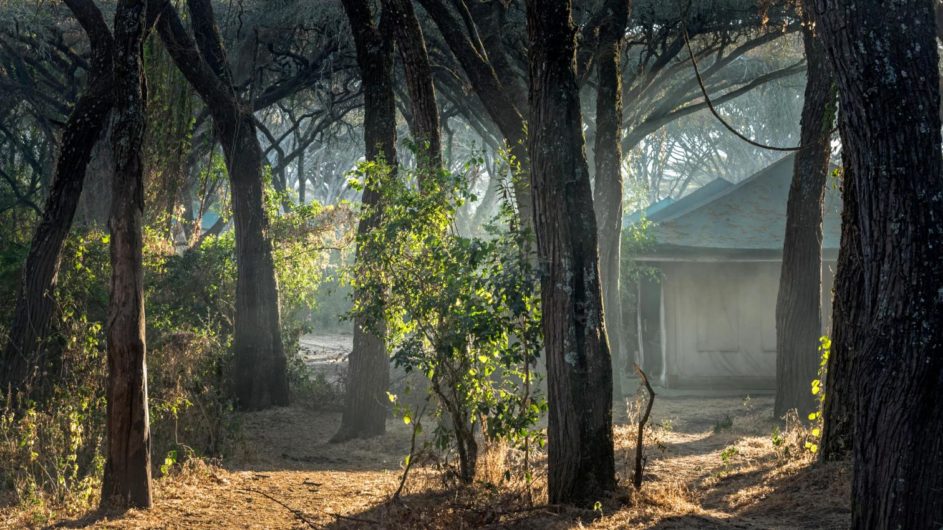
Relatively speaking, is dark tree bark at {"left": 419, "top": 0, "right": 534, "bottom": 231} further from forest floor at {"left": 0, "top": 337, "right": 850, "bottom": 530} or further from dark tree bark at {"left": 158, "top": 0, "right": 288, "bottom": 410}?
dark tree bark at {"left": 158, "top": 0, "right": 288, "bottom": 410}

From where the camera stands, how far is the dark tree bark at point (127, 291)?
8.09m

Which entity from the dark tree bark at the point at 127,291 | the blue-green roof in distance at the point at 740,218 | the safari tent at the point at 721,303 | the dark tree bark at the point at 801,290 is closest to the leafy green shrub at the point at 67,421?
the dark tree bark at the point at 127,291

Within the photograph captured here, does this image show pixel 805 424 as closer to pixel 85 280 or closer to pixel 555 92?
pixel 555 92

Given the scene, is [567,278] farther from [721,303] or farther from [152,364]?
[721,303]

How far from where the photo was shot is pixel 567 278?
24.6ft

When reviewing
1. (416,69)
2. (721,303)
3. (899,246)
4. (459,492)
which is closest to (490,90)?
(416,69)

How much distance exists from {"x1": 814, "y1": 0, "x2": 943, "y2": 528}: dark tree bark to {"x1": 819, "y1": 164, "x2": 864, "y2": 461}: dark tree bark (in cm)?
307

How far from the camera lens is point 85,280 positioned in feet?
38.6

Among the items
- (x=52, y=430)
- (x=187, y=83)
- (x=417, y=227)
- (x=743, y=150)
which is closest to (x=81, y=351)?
(x=52, y=430)

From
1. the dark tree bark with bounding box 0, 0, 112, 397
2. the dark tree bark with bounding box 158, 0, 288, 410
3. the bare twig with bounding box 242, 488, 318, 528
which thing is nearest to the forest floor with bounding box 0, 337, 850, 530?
the bare twig with bounding box 242, 488, 318, 528

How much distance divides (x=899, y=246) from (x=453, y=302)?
12.8 ft

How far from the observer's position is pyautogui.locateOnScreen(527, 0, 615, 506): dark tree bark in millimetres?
7496

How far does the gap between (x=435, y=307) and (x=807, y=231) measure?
7029 millimetres

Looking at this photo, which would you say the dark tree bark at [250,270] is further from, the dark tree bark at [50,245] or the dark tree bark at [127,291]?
the dark tree bark at [127,291]
